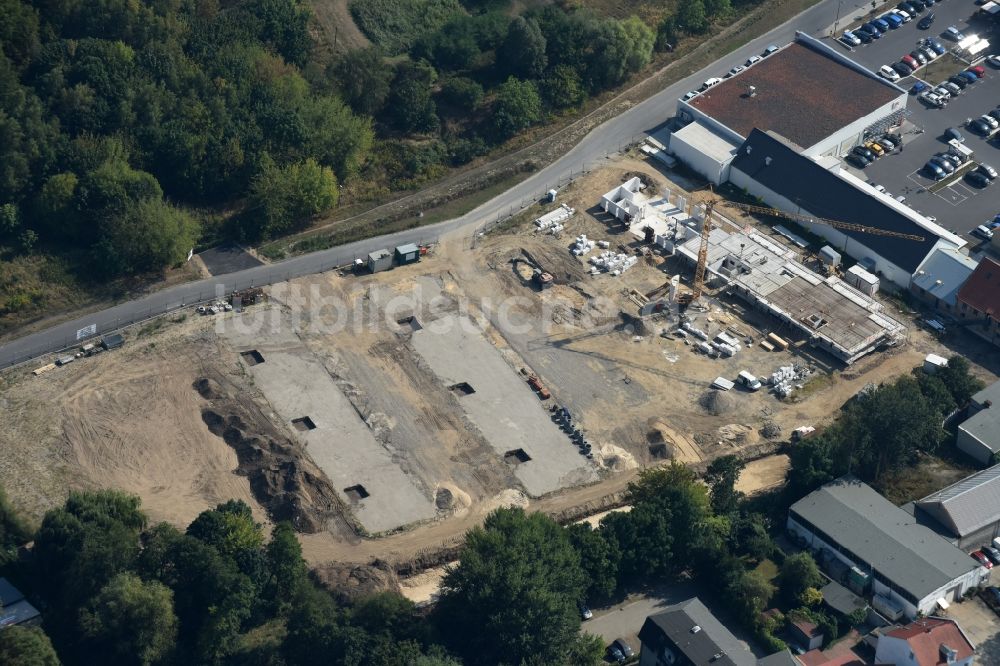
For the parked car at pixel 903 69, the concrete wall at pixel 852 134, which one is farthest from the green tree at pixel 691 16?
the concrete wall at pixel 852 134

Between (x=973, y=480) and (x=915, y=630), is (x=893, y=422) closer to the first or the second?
(x=973, y=480)

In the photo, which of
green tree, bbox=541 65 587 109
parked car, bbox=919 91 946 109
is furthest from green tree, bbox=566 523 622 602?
parked car, bbox=919 91 946 109

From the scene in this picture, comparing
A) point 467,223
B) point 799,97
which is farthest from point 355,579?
point 799,97

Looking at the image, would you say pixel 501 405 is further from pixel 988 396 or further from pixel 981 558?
pixel 988 396

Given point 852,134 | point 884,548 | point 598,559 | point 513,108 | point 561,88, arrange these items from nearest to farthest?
point 598,559, point 884,548, point 852,134, point 513,108, point 561,88

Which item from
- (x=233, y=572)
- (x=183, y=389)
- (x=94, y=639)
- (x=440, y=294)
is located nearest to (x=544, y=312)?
(x=440, y=294)

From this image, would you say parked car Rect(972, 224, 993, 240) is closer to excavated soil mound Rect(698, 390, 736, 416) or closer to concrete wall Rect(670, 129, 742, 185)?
concrete wall Rect(670, 129, 742, 185)

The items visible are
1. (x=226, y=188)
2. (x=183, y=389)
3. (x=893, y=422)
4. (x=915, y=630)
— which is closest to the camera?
(x=915, y=630)

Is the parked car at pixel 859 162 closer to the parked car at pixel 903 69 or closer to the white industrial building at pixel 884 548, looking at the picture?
the parked car at pixel 903 69
